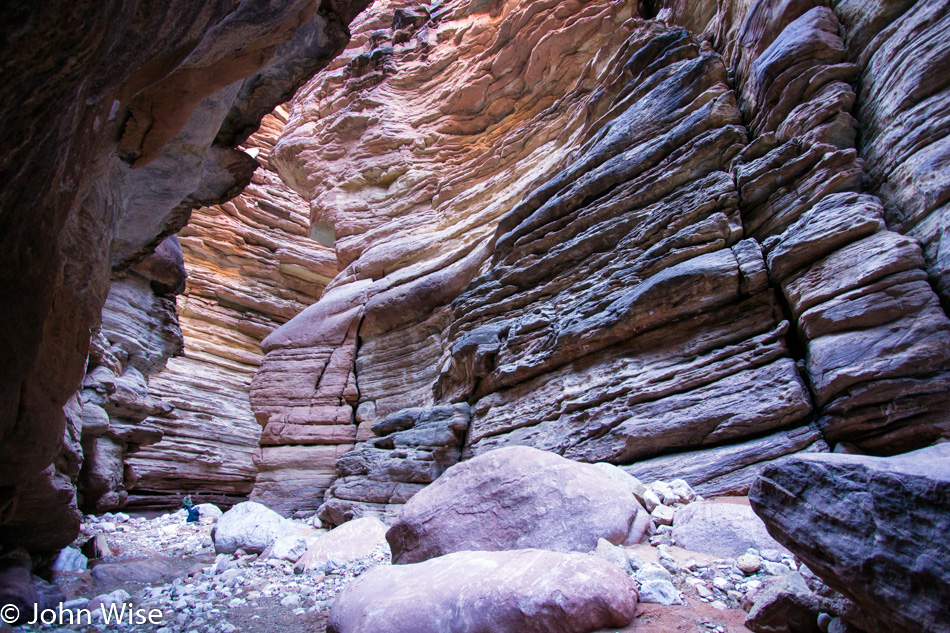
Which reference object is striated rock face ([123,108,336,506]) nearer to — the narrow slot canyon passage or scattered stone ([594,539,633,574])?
the narrow slot canyon passage

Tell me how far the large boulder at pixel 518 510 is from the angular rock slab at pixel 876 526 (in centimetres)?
207

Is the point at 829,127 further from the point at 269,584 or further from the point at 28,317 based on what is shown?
the point at 269,584

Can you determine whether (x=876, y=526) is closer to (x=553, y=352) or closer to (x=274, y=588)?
(x=274, y=588)

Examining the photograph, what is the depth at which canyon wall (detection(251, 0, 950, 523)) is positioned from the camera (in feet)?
17.2

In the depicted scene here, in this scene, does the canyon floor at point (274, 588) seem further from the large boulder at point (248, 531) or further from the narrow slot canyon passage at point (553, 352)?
the large boulder at point (248, 531)

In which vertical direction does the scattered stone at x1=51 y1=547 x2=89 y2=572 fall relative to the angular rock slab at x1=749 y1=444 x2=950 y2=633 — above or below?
above

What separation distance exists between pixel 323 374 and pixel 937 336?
14087 millimetres

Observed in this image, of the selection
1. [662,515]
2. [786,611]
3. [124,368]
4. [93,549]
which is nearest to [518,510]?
[662,515]

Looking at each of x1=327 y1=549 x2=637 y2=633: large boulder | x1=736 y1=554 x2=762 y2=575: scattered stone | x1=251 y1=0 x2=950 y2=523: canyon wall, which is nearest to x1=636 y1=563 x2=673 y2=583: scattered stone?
x1=327 y1=549 x2=637 y2=633: large boulder

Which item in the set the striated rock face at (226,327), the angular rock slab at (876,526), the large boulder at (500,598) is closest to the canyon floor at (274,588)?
the large boulder at (500,598)

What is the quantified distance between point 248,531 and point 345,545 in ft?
6.96

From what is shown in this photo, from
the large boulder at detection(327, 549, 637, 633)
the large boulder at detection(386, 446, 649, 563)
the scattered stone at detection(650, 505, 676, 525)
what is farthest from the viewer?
the scattered stone at detection(650, 505, 676, 525)

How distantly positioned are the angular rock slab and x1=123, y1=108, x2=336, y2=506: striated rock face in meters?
13.9

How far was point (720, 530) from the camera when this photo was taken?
13.1ft
